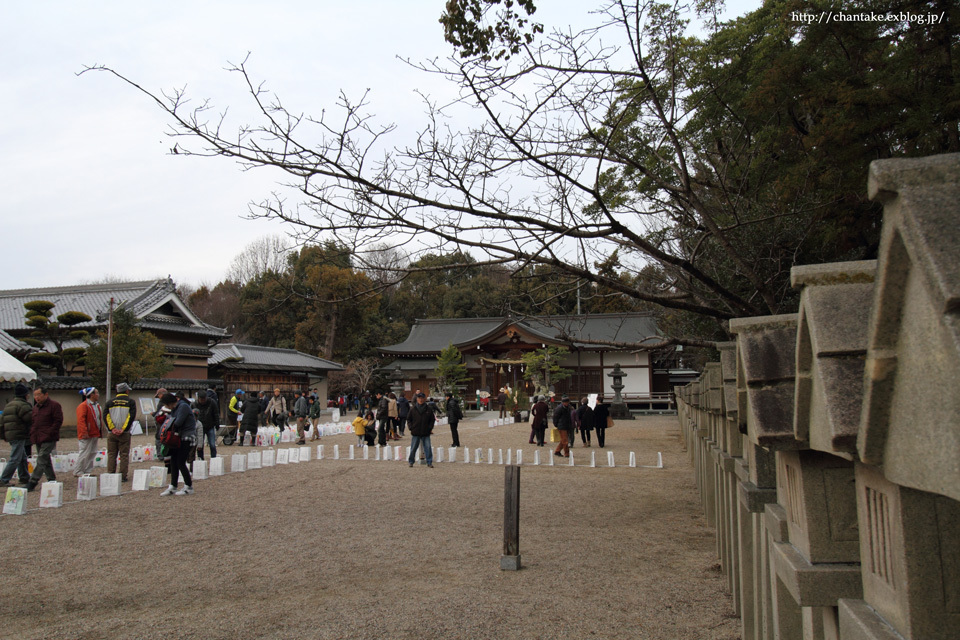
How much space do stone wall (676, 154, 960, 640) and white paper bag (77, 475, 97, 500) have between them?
9.62 m

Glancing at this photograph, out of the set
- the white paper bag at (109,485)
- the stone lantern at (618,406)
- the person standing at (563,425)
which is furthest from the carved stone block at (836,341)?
the stone lantern at (618,406)

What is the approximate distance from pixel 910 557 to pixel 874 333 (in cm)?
47

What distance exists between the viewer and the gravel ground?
4812 mm

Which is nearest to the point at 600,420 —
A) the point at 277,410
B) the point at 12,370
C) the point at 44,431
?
the point at 277,410

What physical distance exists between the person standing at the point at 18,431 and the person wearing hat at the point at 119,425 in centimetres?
105

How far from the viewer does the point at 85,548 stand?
6.91 meters

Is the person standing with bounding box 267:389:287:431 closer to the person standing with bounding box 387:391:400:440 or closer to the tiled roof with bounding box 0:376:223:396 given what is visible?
the person standing with bounding box 387:391:400:440

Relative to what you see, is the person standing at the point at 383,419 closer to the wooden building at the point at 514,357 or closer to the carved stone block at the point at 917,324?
the wooden building at the point at 514,357

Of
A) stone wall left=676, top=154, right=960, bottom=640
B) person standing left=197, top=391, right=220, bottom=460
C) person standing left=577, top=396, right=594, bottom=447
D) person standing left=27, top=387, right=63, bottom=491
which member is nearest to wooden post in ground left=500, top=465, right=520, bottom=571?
stone wall left=676, top=154, right=960, bottom=640

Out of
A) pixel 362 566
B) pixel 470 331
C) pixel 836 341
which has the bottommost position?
pixel 362 566

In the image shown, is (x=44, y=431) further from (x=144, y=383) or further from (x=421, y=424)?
(x=144, y=383)

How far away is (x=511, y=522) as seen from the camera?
6156 mm

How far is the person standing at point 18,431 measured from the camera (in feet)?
32.6

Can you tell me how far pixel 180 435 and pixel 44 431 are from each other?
2.11 meters
